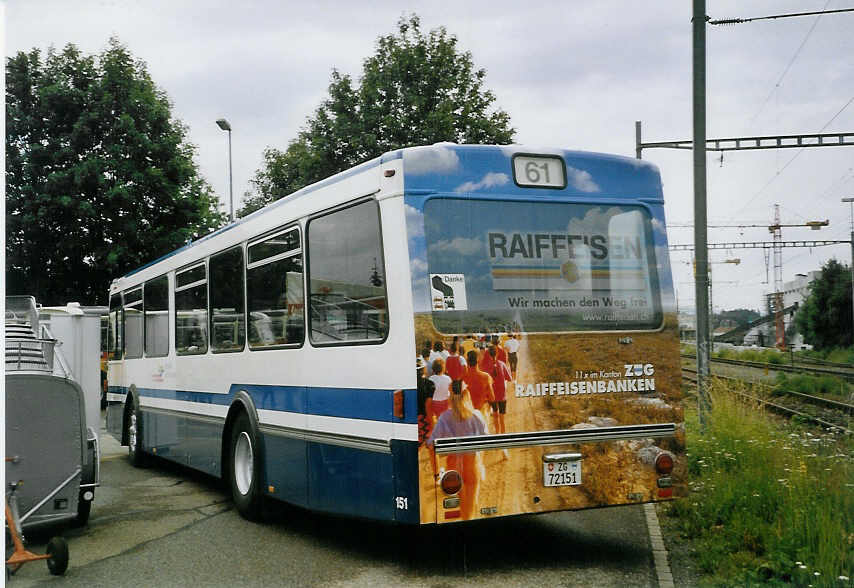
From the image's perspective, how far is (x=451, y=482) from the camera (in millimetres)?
6398

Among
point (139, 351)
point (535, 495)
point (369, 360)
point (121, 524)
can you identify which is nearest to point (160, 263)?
point (139, 351)

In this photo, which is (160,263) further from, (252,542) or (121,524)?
(252,542)

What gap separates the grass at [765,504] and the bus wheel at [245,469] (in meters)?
3.80

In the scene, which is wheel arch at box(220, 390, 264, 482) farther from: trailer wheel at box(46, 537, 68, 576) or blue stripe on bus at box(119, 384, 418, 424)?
trailer wheel at box(46, 537, 68, 576)

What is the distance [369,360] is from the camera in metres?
6.84

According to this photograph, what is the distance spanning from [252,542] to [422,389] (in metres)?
2.70

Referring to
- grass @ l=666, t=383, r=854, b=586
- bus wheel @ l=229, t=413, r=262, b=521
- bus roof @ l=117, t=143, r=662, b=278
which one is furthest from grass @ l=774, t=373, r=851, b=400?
bus roof @ l=117, t=143, r=662, b=278

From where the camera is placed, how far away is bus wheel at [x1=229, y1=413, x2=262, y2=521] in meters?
8.83

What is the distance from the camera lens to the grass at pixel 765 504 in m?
6.11

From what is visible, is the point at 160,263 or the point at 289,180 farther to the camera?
the point at 289,180

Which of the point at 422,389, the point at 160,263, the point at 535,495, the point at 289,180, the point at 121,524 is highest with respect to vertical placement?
the point at 289,180

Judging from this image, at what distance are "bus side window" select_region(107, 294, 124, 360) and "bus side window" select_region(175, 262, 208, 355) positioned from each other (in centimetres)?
329

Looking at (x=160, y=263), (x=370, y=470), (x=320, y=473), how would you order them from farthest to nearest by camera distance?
(x=160, y=263) → (x=320, y=473) → (x=370, y=470)

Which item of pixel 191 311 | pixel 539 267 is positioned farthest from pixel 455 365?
pixel 191 311
